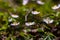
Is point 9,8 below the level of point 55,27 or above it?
above

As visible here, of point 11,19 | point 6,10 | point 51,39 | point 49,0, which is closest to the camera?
point 51,39

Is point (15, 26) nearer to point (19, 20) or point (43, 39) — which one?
point (19, 20)

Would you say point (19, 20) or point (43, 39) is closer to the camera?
point (43, 39)

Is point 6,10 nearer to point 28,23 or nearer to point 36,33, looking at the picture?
point 28,23

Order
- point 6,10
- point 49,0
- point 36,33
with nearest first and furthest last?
point 36,33
point 6,10
point 49,0

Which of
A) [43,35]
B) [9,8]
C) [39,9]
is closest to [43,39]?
[43,35]

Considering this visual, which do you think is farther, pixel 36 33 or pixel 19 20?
pixel 19 20

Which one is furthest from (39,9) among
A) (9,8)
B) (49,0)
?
(9,8)

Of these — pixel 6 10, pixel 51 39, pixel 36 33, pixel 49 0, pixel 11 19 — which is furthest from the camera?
pixel 49 0

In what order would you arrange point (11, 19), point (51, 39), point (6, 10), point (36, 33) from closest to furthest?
point (51, 39) < point (36, 33) < point (11, 19) < point (6, 10)
